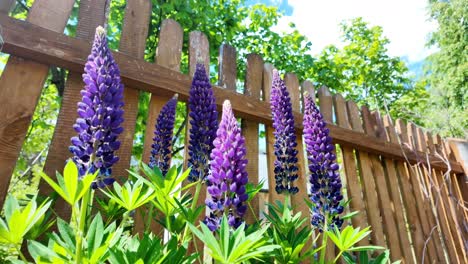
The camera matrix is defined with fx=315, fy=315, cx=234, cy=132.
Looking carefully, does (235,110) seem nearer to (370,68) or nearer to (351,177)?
(351,177)

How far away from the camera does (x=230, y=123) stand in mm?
1246

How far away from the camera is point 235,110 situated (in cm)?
230

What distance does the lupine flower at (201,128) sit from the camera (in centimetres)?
145

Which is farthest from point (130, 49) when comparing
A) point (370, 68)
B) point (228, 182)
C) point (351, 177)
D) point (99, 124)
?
point (370, 68)

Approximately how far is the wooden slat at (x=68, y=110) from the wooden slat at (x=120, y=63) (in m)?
0.09

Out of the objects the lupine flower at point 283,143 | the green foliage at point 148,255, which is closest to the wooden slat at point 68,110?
the green foliage at point 148,255

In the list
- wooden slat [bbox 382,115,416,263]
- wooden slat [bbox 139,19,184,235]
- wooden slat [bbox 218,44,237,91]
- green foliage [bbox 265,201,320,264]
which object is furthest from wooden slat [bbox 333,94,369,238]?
wooden slat [bbox 139,19,184,235]

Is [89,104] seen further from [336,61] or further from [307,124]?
[336,61]

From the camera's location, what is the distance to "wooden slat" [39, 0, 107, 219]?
5.03 feet

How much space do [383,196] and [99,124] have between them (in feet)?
9.54

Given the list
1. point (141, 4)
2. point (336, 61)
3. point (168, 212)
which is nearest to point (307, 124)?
point (168, 212)

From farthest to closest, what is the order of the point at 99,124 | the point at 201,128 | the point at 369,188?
the point at 369,188, the point at 201,128, the point at 99,124

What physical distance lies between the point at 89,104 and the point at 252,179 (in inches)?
54.9

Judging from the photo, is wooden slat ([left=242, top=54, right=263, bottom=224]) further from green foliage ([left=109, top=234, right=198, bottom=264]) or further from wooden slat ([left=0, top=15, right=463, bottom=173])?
green foliage ([left=109, top=234, right=198, bottom=264])
